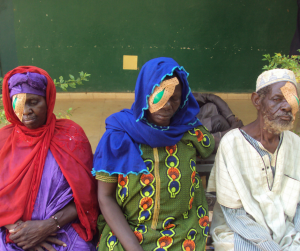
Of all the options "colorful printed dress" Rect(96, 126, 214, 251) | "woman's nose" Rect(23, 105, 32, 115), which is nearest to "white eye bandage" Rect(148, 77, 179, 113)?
"colorful printed dress" Rect(96, 126, 214, 251)

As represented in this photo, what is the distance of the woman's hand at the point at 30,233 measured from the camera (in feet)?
5.05

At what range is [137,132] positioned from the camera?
1566 millimetres

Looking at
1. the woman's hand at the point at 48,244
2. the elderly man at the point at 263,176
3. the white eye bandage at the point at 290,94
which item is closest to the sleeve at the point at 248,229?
the elderly man at the point at 263,176

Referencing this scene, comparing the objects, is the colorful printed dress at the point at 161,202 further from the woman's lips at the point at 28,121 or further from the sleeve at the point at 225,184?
the woman's lips at the point at 28,121

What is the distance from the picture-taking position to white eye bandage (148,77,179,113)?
4.91 feet

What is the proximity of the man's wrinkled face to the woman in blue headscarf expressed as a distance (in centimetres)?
53

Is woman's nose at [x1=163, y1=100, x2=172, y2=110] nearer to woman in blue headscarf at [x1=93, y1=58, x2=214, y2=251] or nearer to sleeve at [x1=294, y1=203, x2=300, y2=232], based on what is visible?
woman in blue headscarf at [x1=93, y1=58, x2=214, y2=251]

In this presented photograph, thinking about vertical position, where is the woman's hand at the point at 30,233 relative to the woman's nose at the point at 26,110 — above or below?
below

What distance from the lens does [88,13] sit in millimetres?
5543

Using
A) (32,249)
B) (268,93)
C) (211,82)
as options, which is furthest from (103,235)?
(211,82)

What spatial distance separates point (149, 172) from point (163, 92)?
1.58 ft

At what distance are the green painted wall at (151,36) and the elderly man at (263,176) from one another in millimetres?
4485

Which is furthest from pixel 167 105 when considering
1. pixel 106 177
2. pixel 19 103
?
pixel 19 103

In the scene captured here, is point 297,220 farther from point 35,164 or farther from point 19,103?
point 19,103
